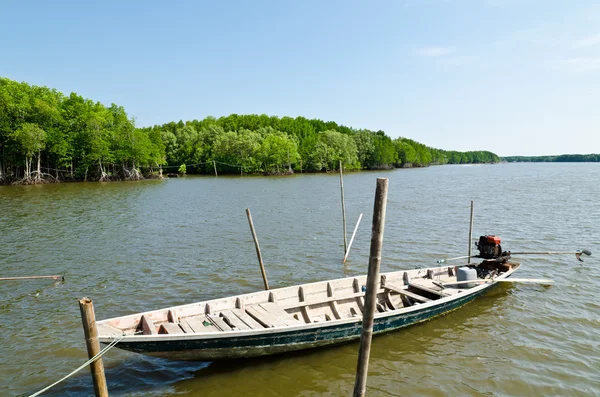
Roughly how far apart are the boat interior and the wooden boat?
20 mm

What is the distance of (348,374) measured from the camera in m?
8.34

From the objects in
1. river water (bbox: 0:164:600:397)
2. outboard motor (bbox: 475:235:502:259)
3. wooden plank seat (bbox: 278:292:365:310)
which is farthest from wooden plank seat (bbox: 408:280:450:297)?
outboard motor (bbox: 475:235:502:259)

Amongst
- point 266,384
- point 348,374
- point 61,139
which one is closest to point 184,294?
point 266,384

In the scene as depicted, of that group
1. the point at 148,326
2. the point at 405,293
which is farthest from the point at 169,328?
the point at 405,293

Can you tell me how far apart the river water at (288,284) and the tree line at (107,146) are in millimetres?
34194

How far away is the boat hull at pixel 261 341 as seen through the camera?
7379 millimetres

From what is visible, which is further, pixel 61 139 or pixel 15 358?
pixel 61 139

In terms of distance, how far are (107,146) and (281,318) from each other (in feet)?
215

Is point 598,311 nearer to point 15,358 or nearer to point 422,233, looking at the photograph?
point 422,233

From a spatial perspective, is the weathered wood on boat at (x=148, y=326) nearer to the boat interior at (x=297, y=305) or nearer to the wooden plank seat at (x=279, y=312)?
the boat interior at (x=297, y=305)

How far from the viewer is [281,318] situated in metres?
9.12

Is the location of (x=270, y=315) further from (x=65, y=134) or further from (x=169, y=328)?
(x=65, y=134)

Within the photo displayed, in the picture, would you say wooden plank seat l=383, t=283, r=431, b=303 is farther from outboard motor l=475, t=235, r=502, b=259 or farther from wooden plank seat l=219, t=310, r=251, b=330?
wooden plank seat l=219, t=310, r=251, b=330

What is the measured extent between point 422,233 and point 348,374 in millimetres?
16024
